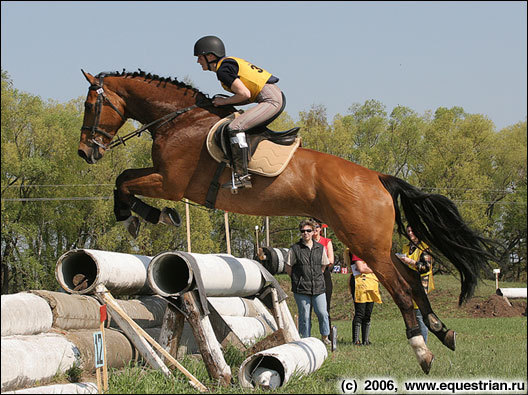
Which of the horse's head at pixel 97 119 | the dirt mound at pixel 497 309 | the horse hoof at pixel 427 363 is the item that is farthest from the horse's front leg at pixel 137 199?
the dirt mound at pixel 497 309

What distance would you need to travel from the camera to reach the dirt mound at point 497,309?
22.8 metres

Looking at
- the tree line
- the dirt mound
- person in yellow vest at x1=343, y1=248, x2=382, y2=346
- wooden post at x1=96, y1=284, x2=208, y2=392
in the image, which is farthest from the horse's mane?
the tree line

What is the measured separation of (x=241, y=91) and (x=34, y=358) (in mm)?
3277

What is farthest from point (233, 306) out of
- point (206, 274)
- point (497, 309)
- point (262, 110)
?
point (497, 309)

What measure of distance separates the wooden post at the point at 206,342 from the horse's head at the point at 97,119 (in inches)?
82.9

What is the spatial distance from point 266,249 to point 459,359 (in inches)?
187

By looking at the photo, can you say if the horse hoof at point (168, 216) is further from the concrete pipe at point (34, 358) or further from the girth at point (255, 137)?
the concrete pipe at point (34, 358)

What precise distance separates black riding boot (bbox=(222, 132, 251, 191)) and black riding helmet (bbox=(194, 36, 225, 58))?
0.99 meters

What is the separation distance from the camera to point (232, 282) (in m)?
7.90

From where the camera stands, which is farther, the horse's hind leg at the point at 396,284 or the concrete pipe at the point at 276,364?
the horse's hind leg at the point at 396,284

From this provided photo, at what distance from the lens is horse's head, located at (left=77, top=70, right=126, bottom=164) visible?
7246mm

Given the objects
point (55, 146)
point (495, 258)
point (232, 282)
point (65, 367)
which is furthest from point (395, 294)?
point (55, 146)

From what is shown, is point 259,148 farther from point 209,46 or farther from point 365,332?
point 365,332

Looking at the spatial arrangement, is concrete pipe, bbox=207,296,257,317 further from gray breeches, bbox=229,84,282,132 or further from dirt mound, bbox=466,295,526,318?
dirt mound, bbox=466,295,526,318
